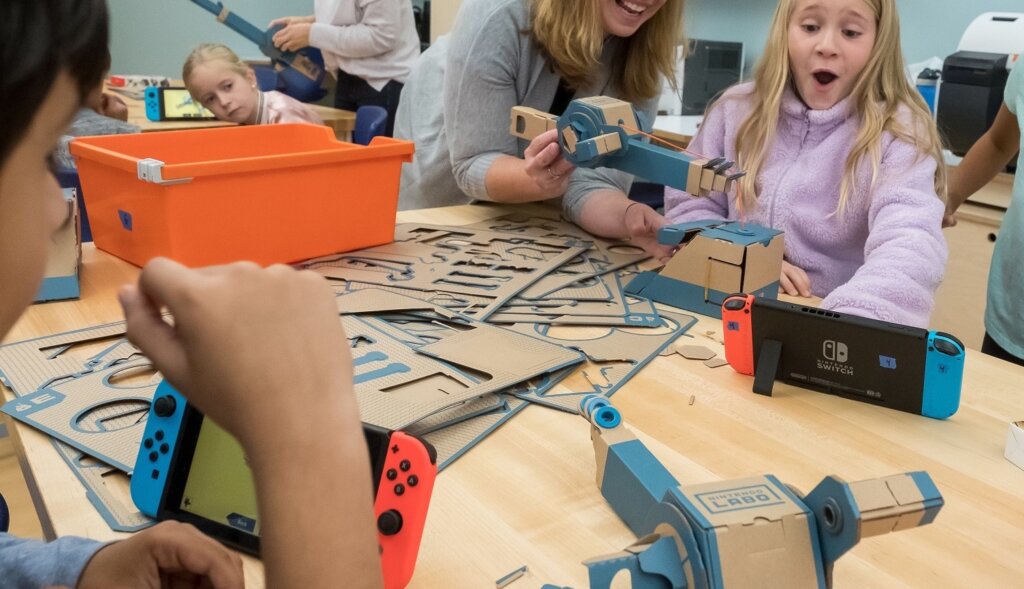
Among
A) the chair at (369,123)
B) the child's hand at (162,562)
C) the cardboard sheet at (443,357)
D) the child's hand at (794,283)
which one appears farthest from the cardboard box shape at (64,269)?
the chair at (369,123)

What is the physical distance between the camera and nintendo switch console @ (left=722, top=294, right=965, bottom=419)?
849mm

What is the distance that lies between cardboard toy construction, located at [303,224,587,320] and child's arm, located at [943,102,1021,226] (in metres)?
0.73

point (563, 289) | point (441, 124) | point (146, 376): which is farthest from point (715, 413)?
point (441, 124)

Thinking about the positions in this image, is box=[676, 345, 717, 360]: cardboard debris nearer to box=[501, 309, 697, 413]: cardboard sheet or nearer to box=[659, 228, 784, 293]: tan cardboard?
box=[501, 309, 697, 413]: cardboard sheet

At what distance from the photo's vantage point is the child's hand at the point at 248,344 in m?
0.40

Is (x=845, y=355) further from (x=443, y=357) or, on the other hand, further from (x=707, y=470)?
(x=443, y=357)

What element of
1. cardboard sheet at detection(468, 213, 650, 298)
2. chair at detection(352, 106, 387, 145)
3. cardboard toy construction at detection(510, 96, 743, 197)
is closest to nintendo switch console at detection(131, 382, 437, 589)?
cardboard sheet at detection(468, 213, 650, 298)

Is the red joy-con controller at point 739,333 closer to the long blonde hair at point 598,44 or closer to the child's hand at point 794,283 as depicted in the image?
the child's hand at point 794,283

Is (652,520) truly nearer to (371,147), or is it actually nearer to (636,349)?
(636,349)

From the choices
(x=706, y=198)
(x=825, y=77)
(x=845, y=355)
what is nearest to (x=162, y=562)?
(x=845, y=355)

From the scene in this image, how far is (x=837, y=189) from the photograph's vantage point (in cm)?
134

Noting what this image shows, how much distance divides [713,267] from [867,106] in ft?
1.50

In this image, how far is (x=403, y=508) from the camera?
0.58 meters

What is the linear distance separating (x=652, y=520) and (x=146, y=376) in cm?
58
